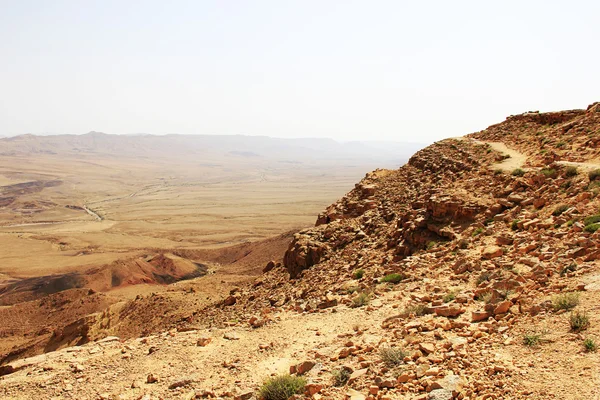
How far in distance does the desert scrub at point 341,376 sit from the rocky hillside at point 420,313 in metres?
0.02

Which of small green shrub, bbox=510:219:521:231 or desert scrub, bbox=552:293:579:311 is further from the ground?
small green shrub, bbox=510:219:521:231

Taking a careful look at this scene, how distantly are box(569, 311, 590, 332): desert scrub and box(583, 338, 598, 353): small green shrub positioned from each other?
1.16 ft

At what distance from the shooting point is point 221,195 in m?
120

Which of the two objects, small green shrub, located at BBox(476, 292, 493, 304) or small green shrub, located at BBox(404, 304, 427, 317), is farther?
small green shrub, located at BBox(404, 304, 427, 317)

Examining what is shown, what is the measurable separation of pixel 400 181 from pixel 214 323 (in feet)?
40.6

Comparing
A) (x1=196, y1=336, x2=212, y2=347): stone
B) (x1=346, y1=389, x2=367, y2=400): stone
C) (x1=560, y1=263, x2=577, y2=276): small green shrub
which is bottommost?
(x1=196, y1=336, x2=212, y2=347): stone

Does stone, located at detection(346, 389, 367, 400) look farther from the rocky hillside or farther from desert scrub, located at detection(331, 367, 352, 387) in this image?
desert scrub, located at detection(331, 367, 352, 387)

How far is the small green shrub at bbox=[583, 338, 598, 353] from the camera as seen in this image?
222 inches

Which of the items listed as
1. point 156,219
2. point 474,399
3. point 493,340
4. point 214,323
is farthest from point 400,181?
point 156,219

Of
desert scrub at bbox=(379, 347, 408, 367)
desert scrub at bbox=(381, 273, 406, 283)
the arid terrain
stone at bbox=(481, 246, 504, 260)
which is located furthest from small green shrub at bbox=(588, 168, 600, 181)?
the arid terrain

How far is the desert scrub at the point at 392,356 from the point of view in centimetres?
661

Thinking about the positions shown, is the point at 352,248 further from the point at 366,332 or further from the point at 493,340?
the point at 493,340

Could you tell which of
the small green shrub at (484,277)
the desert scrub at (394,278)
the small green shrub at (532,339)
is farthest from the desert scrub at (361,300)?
the small green shrub at (532,339)

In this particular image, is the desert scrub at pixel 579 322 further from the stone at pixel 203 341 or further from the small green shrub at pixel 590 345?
the stone at pixel 203 341
